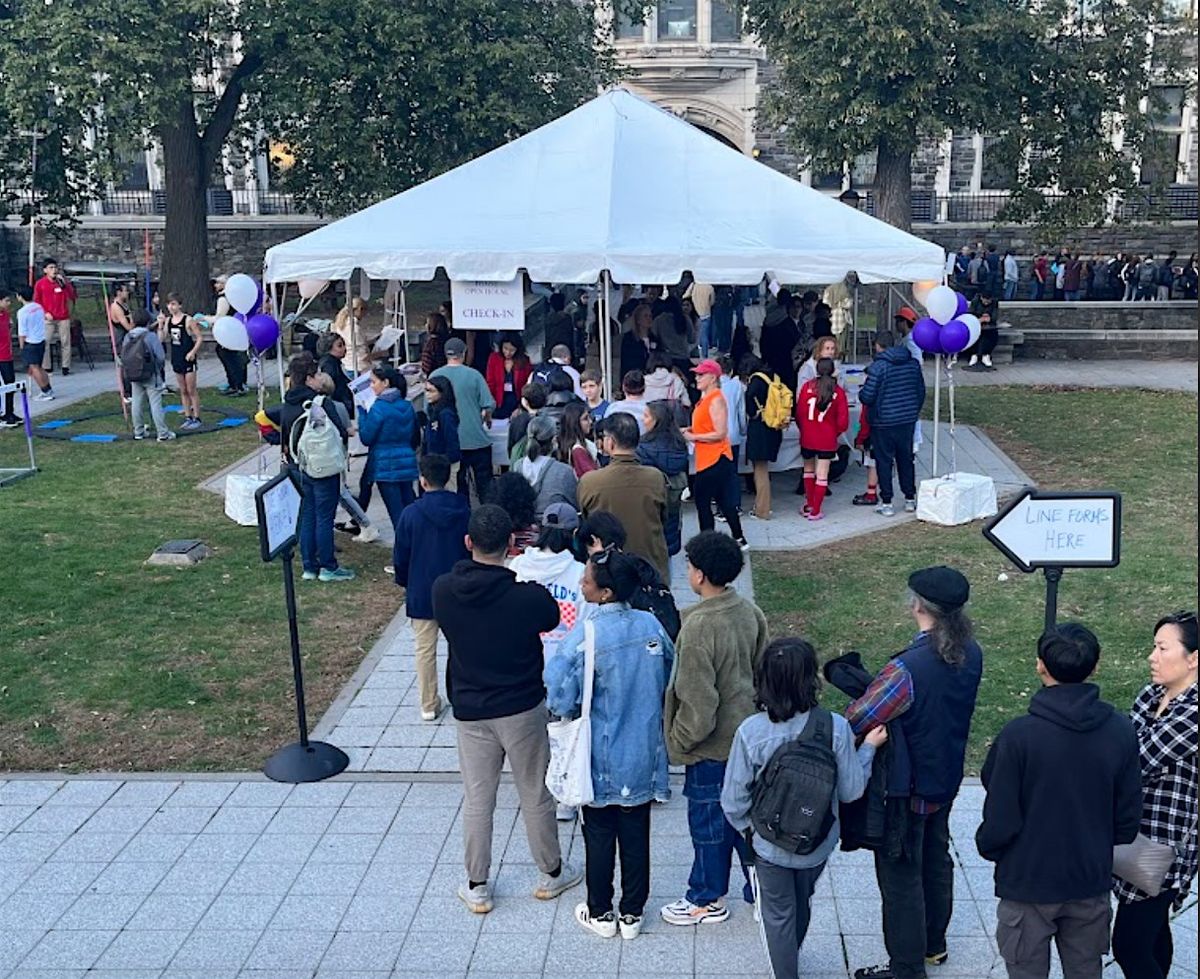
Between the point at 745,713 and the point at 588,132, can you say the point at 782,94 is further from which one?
the point at 745,713

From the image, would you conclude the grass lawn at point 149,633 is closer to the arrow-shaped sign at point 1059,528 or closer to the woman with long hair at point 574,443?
the woman with long hair at point 574,443

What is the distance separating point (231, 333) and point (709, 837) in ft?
25.4

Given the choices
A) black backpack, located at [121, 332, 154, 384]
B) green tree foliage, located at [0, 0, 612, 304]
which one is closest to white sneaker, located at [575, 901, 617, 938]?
black backpack, located at [121, 332, 154, 384]

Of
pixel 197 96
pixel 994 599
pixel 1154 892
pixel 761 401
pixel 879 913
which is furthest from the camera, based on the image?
pixel 197 96

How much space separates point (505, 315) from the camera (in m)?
11.2

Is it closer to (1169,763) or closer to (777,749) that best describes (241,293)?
(777,749)

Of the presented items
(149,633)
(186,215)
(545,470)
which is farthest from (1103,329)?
(149,633)

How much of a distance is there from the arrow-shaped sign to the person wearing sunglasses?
974 mm

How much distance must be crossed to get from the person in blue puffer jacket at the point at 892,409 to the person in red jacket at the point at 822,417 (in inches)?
9.3

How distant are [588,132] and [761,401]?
3371 millimetres

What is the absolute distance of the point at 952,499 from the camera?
10.9 m

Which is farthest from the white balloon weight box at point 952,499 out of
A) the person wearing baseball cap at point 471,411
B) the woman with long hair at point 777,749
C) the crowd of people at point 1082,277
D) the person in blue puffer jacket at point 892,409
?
the crowd of people at point 1082,277

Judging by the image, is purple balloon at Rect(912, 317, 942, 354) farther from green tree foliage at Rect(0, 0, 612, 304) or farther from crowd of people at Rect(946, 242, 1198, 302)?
crowd of people at Rect(946, 242, 1198, 302)

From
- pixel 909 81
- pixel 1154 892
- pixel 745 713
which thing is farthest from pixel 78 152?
pixel 1154 892
